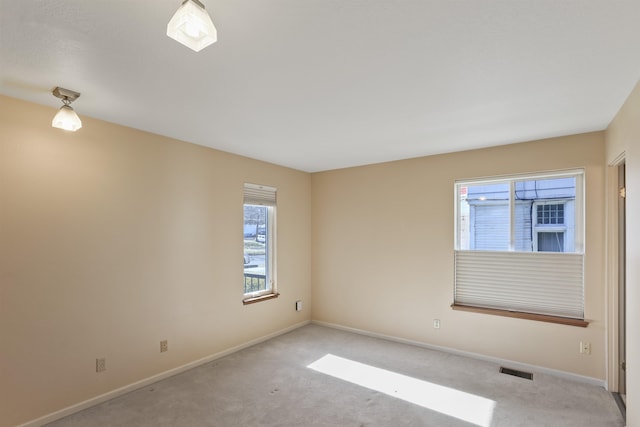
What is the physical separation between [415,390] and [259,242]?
267 cm

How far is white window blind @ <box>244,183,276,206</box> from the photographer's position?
4.31 m

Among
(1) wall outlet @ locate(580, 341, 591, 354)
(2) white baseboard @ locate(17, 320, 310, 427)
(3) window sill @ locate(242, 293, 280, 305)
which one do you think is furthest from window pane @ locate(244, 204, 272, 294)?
(1) wall outlet @ locate(580, 341, 591, 354)

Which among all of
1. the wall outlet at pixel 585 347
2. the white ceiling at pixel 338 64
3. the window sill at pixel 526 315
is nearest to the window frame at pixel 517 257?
the window sill at pixel 526 315

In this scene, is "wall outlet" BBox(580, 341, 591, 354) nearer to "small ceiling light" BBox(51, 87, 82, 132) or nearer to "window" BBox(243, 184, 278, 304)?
"window" BBox(243, 184, 278, 304)

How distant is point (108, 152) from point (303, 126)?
1.81 m

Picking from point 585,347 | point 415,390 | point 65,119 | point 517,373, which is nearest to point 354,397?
point 415,390

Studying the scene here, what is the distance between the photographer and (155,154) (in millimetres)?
3299

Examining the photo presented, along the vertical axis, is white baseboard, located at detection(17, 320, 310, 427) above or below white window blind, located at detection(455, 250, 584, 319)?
below

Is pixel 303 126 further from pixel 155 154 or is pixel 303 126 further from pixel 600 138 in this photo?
pixel 600 138

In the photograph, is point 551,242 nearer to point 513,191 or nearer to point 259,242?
point 513,191

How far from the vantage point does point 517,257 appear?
11.9 feet

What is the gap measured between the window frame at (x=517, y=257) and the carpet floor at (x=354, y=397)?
2.03 ft

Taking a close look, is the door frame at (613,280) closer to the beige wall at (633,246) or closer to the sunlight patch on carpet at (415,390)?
the beige wall at (633,246)

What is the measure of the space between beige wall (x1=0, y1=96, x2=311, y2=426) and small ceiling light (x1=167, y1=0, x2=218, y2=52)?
7.00 feet
